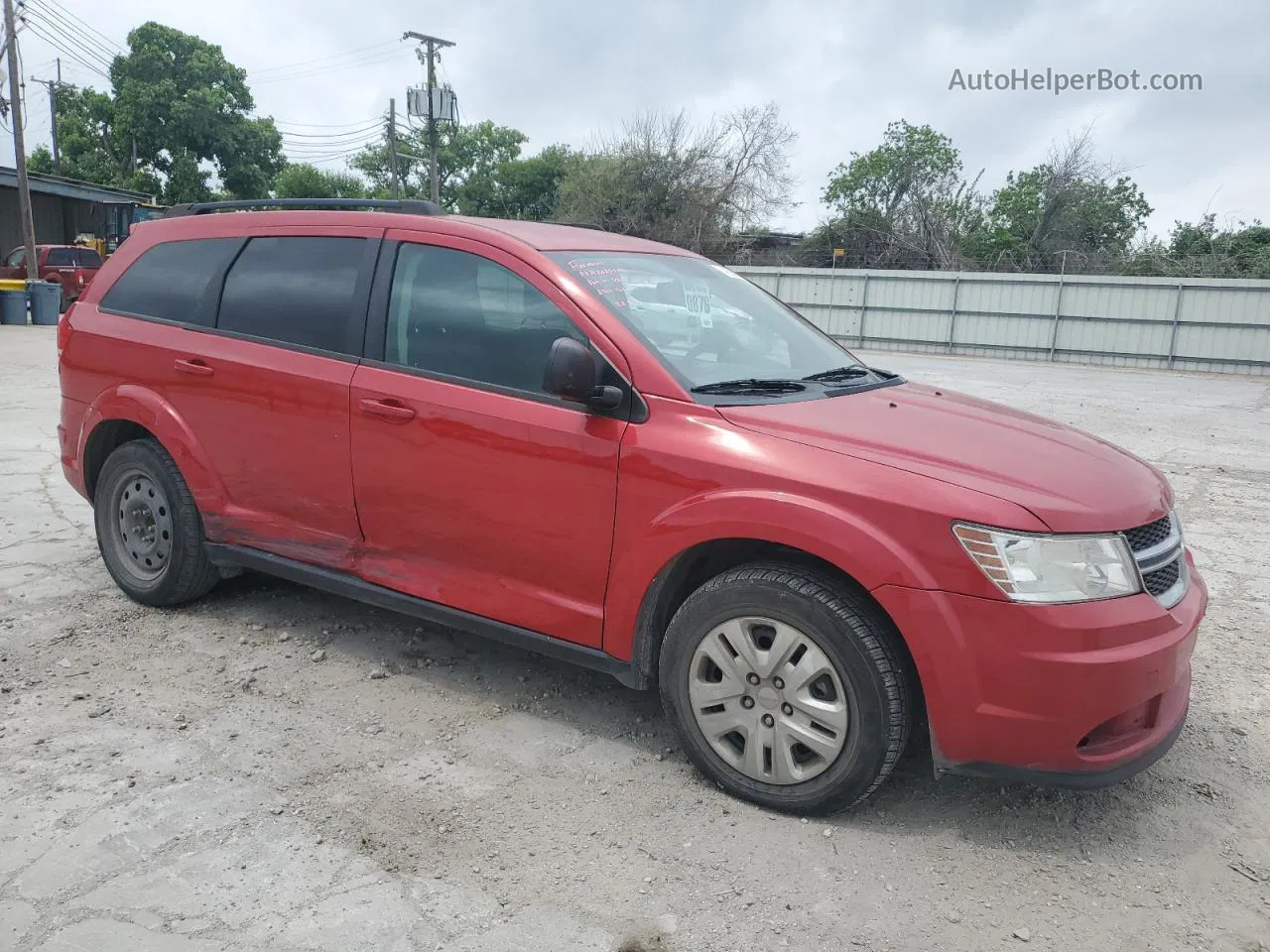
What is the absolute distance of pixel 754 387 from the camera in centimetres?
334

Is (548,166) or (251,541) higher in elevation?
(548,166)

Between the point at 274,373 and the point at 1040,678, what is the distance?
2974 millimetres

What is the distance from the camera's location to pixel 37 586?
15.7 ft

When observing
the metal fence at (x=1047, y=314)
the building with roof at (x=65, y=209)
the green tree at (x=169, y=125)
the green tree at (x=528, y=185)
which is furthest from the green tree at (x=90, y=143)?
the metal fence at (x=1047, y=314)

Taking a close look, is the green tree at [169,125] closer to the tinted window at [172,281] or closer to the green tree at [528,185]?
the green tree at [528,185]

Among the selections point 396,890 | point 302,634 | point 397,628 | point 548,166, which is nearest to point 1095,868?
point 396,890

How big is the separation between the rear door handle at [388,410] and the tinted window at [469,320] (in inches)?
6.4

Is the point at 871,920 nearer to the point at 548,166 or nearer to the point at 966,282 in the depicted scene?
the point at 966,282

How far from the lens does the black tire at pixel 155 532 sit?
14.2 feet

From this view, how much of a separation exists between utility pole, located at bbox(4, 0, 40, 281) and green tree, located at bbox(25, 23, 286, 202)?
23.7 meters

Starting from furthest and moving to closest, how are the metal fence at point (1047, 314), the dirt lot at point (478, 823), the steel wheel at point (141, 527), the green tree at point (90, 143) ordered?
the green tree at point (90, 143)
the metal fence at point (1047, 314)
the steel wheel at point (141, 527)
the dirt lot at point (478, 823)

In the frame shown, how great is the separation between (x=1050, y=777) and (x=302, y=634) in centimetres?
306

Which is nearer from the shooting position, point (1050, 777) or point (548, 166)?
point (1050, 777)

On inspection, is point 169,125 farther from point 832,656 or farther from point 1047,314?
point 832,656
